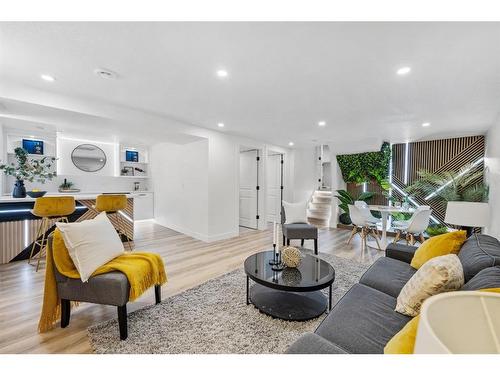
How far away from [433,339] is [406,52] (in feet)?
7.48

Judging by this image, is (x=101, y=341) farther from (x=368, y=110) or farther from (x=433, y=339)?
(x=368, y=110)

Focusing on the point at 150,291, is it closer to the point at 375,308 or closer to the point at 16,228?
the point at 375,308

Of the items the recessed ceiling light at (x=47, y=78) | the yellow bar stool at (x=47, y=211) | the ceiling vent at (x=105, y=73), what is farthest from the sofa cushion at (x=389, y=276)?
the yellow bar stool at (x=47, y=211)

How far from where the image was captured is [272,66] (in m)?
2.17

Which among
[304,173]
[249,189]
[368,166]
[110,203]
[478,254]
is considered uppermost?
[368,166]

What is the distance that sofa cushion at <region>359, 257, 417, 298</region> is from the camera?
1.83 metres

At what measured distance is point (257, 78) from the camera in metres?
2.42

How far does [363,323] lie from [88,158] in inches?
272

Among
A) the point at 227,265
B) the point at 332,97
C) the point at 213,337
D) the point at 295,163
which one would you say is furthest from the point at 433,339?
the point at 295,163

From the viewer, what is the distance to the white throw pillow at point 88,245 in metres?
1.81

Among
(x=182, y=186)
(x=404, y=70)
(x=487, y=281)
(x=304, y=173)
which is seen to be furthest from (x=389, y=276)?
(x=304, y=173)

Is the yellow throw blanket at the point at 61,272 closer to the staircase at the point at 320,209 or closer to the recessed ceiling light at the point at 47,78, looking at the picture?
the recessed ceiling light at the point at 47,78

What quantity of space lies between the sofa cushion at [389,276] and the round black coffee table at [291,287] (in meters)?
0.31
